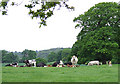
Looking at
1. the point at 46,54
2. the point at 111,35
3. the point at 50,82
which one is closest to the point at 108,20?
the point at 111,35

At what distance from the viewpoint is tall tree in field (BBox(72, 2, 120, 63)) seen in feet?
85.4

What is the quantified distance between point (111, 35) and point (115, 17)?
11.9 feet

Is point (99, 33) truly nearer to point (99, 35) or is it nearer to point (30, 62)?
point (99, 35)

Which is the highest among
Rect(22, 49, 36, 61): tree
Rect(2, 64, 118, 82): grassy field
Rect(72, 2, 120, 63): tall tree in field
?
Rect(72, 2, 120, 63): tall tree in field

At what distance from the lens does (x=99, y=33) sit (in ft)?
87.0

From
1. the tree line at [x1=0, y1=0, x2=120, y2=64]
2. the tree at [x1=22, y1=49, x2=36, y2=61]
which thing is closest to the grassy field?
the tree at [x1=22, y1=49, x2=36, y2=61]

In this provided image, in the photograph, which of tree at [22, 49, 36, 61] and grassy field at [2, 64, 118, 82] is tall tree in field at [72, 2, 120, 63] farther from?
grassy field at [2, 64, 118, 82]

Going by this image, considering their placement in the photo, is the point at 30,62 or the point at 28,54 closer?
the point at 28,54

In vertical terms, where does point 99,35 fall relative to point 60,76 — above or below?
above

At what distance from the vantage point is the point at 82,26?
101 feet

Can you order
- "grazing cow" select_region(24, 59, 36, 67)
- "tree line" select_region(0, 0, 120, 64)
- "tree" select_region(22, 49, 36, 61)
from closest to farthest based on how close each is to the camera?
"tree" select_region(22, 49, 36, 61), "grazing cow" select_region(24, 59, 36, 67), "tree line" select_region(0, 0, 120, 64)

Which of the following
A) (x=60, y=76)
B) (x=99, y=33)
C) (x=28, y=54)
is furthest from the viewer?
(x=99, y=33)

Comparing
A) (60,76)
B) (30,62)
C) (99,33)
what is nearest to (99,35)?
(99,33)

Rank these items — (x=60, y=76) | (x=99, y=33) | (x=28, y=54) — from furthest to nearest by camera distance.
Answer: (x=99, y=33) < (x=28, y=54) < (x=60, y=76)
